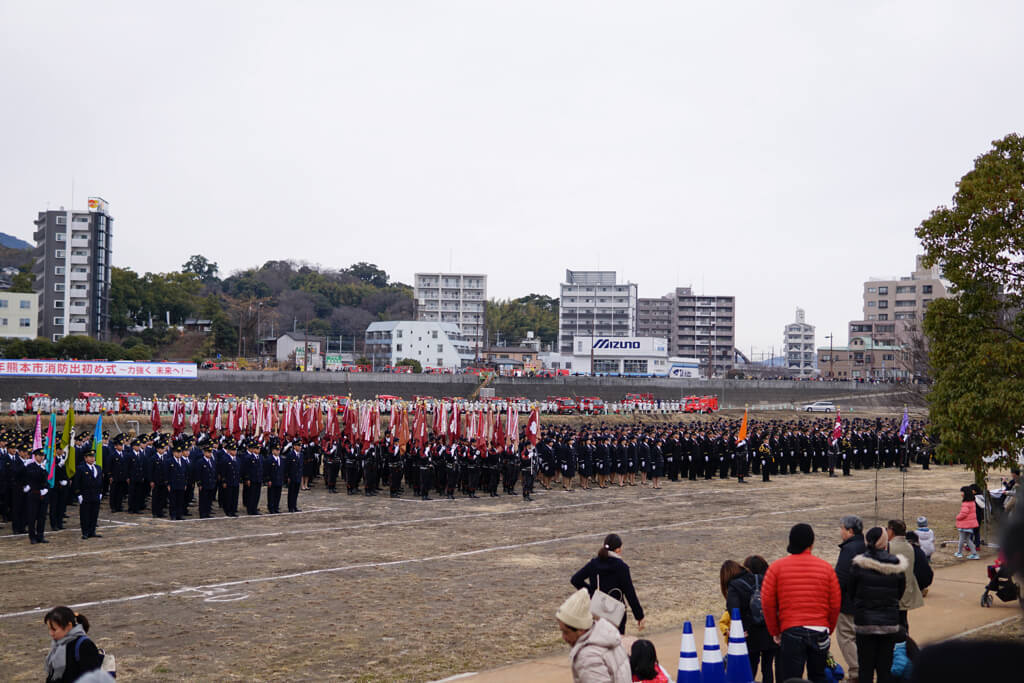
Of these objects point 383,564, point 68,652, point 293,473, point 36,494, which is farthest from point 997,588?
point 293,473

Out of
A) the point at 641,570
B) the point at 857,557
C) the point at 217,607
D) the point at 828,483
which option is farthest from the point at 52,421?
the point at 828,483

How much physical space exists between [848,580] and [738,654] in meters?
1.10

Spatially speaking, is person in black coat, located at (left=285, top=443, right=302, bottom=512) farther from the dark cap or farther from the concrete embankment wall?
the concrete embankment wall

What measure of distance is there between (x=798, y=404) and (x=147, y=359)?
2109 inches

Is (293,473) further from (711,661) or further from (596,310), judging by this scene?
(596,310)

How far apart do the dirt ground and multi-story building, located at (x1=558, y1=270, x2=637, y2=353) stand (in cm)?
9522

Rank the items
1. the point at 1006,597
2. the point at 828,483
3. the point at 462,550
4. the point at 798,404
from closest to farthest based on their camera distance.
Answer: the point at 1006,597
the point at 462,550
the point at 828,483
the point at 798,404

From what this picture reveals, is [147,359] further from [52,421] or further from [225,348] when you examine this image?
[52,421]

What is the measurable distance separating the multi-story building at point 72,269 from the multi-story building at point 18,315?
555cm

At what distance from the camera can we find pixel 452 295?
5207 inches

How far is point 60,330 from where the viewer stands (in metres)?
80.1

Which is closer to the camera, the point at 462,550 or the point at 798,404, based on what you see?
the point at 462,550

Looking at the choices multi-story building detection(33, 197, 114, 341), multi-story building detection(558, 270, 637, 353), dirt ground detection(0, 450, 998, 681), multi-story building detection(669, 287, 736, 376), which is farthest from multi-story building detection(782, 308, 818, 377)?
dirt ground detection(0, 450, 998, 681)

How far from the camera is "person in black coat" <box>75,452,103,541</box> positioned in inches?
663
